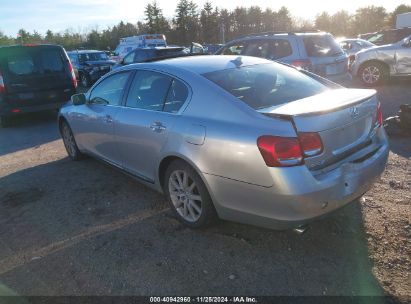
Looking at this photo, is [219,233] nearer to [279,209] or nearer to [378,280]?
[279,209]

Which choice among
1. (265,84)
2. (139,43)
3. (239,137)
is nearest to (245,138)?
(239,137)

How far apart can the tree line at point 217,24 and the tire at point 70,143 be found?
5830 centimetres

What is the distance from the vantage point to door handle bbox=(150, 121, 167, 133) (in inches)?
149

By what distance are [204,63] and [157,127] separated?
0.84 m

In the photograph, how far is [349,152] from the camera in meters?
3.24

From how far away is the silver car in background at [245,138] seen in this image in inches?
114

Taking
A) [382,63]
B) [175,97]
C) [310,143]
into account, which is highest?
[175,97]

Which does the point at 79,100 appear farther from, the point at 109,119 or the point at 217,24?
the point at 217,24

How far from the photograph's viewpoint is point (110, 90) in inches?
195

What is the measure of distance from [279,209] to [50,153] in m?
5.36

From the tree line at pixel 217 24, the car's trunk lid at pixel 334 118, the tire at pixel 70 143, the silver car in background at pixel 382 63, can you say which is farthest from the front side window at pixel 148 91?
the tree line at pixel 217 24

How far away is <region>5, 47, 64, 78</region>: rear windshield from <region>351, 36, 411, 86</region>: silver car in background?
8.70 metres

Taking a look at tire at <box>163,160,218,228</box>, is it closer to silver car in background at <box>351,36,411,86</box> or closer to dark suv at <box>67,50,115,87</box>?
silver car in background at <box>351,36,411,86</box>

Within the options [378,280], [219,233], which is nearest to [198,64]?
[219,233]
